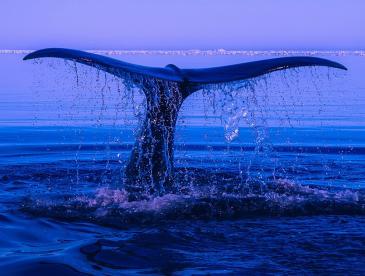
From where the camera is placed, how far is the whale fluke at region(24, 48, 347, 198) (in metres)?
6.54

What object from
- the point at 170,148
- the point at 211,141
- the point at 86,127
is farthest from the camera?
the point at 86,127

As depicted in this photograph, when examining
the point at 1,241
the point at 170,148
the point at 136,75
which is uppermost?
the point at 136,75

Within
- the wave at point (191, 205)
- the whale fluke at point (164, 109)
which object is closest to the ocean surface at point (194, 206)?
the wave at point (191, 205)

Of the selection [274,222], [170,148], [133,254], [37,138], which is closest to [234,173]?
[170,148]

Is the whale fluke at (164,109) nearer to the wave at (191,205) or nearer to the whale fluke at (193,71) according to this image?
the whale fluke at (193,71)

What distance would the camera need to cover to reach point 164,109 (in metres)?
7.15

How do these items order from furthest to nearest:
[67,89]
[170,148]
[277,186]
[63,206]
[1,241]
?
[67,89]
[277,186]
[170,148]
[63,206]
[1,241]

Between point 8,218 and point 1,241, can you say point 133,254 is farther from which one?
point 8,218

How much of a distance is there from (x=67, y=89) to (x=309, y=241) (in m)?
23.4

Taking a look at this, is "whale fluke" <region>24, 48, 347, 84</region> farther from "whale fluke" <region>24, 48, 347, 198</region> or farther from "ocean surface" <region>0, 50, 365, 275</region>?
"ocean surface" <region>0, 50, 365, 275</region>

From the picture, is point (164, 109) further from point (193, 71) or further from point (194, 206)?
point (194, 206)

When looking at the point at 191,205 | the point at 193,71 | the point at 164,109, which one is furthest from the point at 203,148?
the point at 191,205

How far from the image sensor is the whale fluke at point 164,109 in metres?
6.54

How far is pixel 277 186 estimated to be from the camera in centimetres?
791
